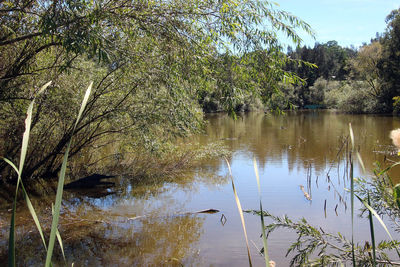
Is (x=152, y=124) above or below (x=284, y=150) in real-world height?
above

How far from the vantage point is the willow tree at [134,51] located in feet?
13.9

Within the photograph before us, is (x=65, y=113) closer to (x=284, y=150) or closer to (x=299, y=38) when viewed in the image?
(x=299, y=38)

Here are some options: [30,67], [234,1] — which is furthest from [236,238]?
[30,67]

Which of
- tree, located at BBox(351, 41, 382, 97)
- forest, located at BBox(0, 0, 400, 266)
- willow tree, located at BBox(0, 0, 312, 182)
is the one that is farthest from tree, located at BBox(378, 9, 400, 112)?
willow tree, located at BBox(0, 0, 312, 182)

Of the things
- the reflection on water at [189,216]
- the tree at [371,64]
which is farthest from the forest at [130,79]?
the tree at [371,64]

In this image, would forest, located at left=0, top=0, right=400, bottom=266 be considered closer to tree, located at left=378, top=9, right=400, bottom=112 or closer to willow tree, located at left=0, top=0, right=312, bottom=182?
willow tree, located at left=0, top=0, right=312, bottom=182

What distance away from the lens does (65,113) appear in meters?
7.27

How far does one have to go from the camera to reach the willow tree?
4238 millimetres

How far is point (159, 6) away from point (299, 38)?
1837mm

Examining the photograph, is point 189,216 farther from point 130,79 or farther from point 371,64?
point 371,64

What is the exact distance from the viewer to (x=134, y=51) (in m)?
5.31

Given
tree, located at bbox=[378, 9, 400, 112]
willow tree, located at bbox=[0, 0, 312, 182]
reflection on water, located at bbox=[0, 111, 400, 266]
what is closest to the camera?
willow tree, located at bbox=[0, 0, 312, 182]

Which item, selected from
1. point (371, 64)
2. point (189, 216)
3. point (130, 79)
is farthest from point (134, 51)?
point (371, 64)

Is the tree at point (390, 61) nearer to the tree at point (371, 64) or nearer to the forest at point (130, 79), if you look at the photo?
the tree at point (371, 64)
